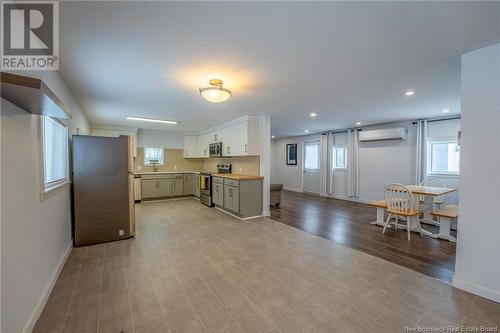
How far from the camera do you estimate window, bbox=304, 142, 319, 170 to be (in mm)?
8820

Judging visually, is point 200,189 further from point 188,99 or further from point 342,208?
point 342,208

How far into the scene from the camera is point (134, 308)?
1.96 metres

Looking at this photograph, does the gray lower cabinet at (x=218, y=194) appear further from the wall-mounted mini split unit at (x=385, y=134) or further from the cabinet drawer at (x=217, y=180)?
the wall-mounted mini split unit at (x=385, y=134)

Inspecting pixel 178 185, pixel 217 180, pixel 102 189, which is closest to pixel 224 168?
pixel 217 180

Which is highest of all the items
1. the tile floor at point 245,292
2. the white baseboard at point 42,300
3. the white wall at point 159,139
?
the white wall at point 159,139

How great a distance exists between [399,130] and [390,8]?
5.40 meters

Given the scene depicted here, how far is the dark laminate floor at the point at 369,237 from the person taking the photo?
287 centimetres

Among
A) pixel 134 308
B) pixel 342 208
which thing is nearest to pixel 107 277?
pixel 134 308

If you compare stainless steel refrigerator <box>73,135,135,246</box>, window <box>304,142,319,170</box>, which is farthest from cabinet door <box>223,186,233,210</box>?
window <box>304,142,319,170</box>

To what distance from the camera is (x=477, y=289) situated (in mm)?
2141

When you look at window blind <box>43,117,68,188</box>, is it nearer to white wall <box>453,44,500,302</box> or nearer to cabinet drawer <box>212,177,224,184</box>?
cabinet drawer <box>212,177,224,184</box>

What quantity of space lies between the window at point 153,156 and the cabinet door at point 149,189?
92cm

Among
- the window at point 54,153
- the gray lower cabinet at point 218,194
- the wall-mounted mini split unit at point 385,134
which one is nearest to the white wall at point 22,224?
the window at point 54,153

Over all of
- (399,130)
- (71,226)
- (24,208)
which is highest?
(399,130)
